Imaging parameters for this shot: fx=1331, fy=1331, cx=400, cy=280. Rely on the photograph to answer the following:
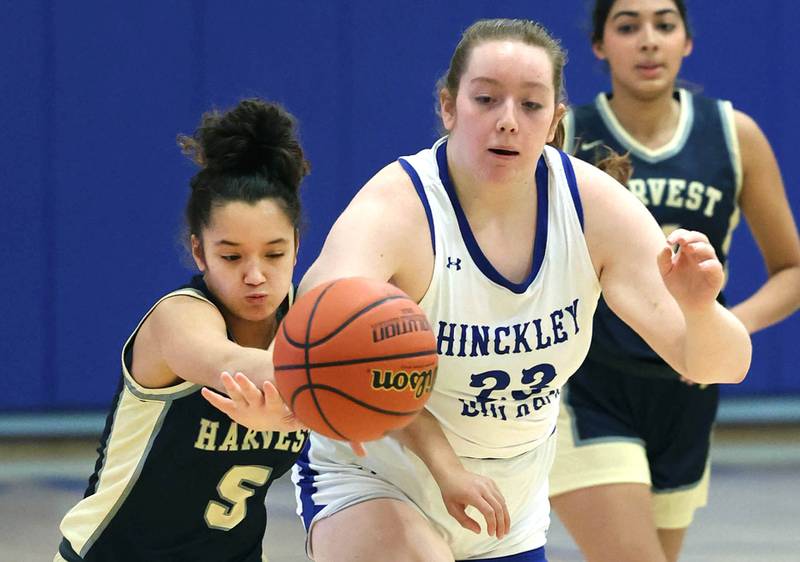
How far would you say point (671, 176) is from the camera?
13.6 feet

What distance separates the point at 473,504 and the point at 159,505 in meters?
0.76

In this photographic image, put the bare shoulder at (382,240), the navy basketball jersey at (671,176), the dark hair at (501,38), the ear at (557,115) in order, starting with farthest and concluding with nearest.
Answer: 1. the navy basketball jersey at (671,176)
2. the ear at (557,115)
3. the dark hair at (501,38)
4. the bare shoulder at (382,240)

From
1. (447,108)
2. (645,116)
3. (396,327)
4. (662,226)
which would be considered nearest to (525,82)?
(447,108)

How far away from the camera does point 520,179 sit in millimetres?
2957

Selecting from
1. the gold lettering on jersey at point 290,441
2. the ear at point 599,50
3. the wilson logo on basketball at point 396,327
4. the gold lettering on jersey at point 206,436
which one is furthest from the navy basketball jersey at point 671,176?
the wilson logo on basketball at point 396,327

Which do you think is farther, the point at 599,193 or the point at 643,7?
the point at 643,7

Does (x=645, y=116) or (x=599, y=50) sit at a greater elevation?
(x=599, y=50)

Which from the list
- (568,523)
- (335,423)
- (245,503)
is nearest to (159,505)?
(245,503)

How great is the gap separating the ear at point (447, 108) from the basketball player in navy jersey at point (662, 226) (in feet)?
3.56

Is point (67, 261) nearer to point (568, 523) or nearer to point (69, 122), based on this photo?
point (69, 122)

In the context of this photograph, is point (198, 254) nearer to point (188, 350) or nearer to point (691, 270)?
point (188, 350)

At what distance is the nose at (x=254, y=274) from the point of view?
291cm

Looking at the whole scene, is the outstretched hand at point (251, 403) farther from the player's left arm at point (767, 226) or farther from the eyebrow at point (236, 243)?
the player's left arm at point (767, 226)

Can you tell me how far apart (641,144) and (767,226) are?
1.67 ft
